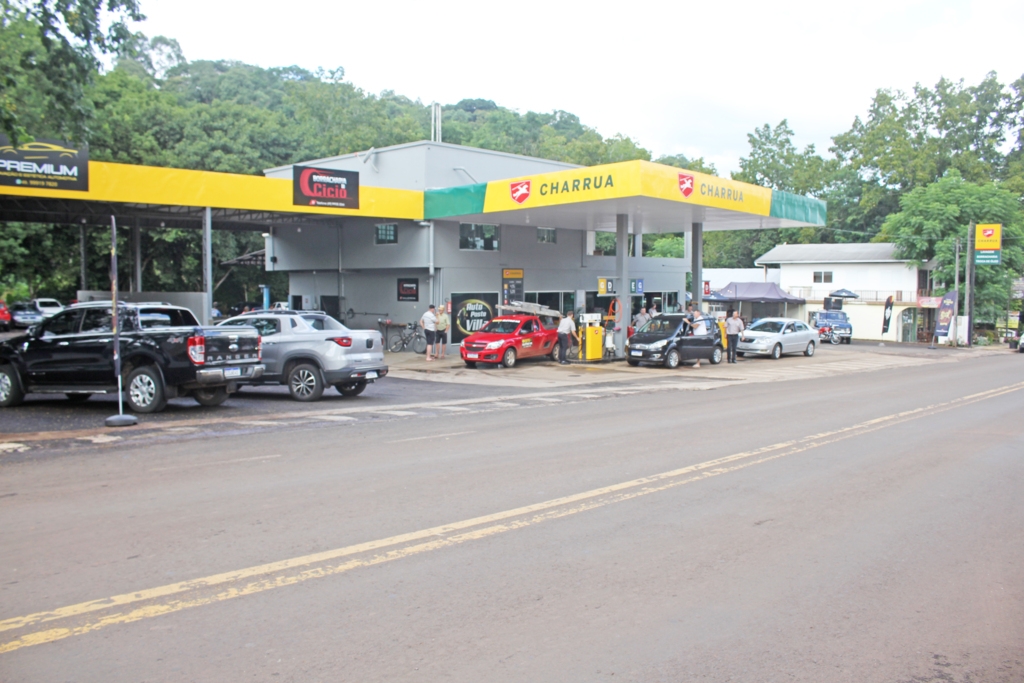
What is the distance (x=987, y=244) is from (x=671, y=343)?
1157 inches

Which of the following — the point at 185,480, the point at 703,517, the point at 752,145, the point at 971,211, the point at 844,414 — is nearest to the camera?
the point at 703,517

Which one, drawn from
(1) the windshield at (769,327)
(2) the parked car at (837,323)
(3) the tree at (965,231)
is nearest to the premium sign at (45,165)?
(1) the windshield at (769,327)

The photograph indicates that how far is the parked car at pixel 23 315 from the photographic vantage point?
39.4 meters

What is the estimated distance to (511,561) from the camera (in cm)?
527

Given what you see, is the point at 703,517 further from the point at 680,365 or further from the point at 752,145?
the point at 752,145

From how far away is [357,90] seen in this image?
277 feet

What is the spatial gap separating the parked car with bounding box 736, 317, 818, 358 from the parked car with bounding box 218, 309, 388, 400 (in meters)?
18.0

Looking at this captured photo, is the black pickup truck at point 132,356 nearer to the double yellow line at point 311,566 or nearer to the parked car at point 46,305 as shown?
the double yellow line at point 311,566

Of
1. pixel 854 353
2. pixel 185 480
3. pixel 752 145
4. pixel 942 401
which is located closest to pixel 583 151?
pixel 752 145

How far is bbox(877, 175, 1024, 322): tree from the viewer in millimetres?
46344

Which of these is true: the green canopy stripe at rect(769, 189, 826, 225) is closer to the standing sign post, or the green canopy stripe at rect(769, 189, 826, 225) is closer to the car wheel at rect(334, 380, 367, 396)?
the car wheel at rect(334, 380, 367, 396)

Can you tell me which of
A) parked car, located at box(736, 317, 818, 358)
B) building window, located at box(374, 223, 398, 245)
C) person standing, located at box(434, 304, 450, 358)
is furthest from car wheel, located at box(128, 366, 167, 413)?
parked car, located at box(736, 317, 818, 358)

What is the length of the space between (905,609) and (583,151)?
2702 inches

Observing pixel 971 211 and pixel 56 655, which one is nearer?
pixel 56 655
